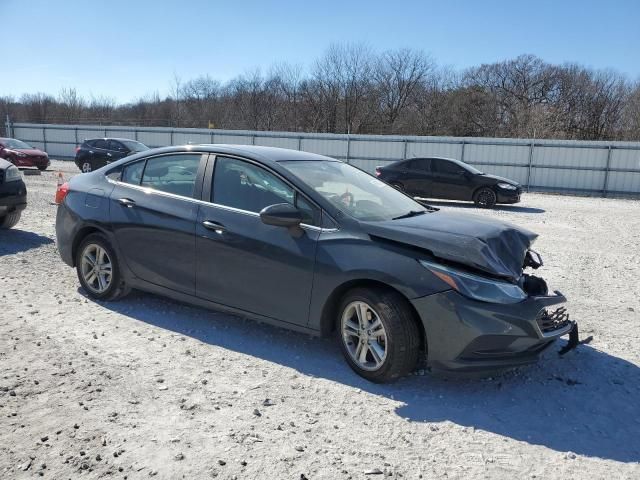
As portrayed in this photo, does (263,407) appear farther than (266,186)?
No

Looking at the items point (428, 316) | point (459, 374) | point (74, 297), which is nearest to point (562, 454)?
point (459, 374)

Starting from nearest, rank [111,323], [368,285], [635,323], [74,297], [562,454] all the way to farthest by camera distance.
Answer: [562,454], [368,285], [111,323], [635,323], [74,297]

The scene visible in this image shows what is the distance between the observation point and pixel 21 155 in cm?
2216

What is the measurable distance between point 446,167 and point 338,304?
1362cm

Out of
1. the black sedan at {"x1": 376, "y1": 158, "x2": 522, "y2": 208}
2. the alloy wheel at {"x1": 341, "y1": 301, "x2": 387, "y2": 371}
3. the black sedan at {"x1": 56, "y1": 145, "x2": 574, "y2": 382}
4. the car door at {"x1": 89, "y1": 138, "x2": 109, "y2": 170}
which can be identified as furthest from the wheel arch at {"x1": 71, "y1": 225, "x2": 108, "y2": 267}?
the car door at {"x1": 89, "y1": 138, "x2": 109, "y2": 170}

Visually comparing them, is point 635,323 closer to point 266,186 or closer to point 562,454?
point 562,454

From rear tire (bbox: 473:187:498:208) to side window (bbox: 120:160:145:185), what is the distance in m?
12.8

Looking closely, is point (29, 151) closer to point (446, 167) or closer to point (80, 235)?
point (446, 167)

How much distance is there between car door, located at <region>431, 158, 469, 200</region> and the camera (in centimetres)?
1638

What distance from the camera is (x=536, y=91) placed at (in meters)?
55.7

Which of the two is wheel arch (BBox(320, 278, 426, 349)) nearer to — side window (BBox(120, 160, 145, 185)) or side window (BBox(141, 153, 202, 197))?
side window (BBox(141, 153, 202, 197))

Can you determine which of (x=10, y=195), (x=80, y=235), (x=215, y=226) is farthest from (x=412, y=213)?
(x=10, y=195)

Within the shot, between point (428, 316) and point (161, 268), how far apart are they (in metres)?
2.51

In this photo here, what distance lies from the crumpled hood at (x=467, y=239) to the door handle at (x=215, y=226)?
121cm
